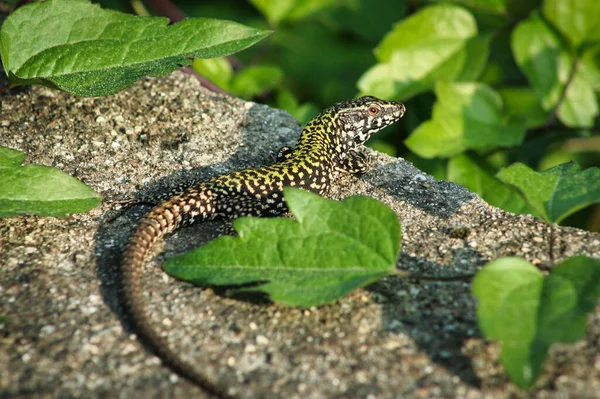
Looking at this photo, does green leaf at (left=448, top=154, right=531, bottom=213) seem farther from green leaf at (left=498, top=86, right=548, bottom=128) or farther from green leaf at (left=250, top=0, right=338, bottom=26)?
green leaf at (left=250, top=0, right=338, bottom=26)

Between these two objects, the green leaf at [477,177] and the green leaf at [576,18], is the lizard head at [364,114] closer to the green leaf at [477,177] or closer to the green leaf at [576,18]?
the green leaf at [477,177]

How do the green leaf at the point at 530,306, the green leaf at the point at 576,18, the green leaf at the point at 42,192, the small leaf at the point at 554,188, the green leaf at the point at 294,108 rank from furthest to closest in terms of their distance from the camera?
the green leaf at the point at 294,108
the green leaf at the point at 576,18
the green leaf at the point at 42,192
the small leaf at the point at 554,188
the green leaf at the point at 530,306

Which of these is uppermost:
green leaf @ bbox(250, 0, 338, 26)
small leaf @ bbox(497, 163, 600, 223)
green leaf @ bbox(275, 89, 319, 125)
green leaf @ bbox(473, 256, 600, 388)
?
small leaf @ bbox(497, 163, 600, 223)

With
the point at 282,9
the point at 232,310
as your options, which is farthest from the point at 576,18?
the point at 232,310

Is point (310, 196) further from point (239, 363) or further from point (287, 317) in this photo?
point (239, 363)

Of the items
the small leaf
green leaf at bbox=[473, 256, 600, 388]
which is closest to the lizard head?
the small leaf

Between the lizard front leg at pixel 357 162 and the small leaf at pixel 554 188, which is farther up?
the small leaf at pixel 554 188

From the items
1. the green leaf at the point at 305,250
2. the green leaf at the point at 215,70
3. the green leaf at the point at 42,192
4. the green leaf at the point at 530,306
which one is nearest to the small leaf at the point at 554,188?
the green leaf at the point at 530,306
